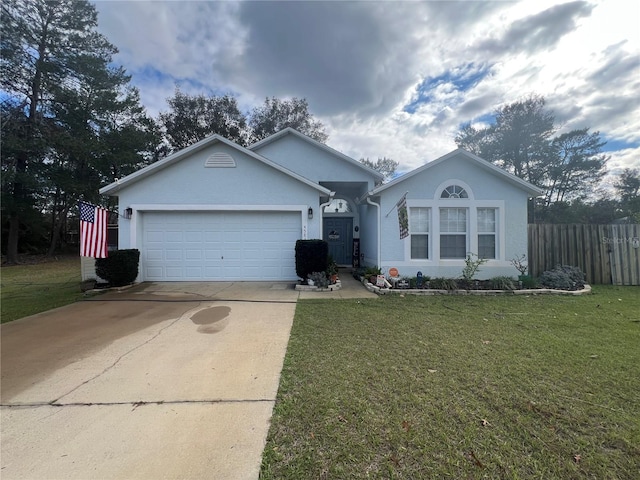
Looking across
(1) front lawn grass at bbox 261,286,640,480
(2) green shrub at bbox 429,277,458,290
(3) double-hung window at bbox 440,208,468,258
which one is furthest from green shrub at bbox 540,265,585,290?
(1) front lawn grass at bbox 261,286,640,480

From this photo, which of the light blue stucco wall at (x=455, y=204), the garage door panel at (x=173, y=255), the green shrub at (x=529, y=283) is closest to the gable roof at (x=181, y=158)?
the garage door panel at (x=173, y=255)

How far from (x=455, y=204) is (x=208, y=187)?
8359 mm

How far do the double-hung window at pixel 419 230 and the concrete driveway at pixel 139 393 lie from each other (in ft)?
17.5

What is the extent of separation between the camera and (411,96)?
14.6 metres

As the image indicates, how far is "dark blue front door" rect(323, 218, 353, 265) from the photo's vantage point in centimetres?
1445

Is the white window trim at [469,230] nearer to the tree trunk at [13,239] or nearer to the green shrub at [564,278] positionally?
the green shrub at [564,278]

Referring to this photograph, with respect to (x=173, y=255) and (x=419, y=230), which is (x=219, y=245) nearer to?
(x=173, y=255)

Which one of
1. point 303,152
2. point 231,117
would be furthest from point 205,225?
point 231,117

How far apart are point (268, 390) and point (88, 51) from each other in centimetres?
2864

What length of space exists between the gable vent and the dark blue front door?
582cm

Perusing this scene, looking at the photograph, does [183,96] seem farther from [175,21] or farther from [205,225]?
[205,225]

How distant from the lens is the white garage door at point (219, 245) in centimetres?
1023

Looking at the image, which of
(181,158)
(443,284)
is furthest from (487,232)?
(181,158)

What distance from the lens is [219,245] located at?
10320mm
